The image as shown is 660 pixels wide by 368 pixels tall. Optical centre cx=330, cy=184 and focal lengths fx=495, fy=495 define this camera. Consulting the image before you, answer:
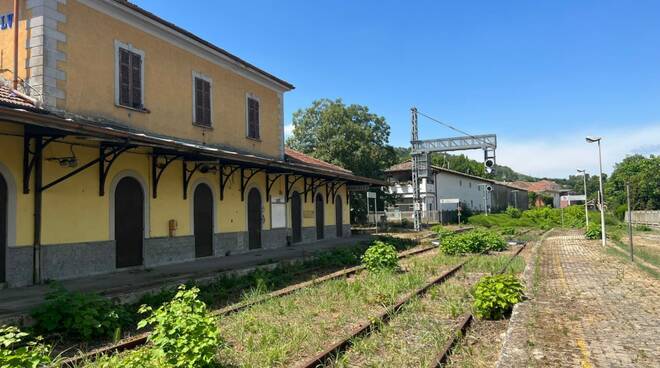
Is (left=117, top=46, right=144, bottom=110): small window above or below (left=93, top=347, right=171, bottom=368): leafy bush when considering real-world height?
above

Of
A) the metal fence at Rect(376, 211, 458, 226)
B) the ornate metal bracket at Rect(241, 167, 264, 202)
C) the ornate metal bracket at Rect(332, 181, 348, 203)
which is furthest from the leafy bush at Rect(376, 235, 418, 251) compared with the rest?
the metal fence at Rect(376, 211, 458, 226)

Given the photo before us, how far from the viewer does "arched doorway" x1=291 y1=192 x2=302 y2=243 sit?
2091 centimetres

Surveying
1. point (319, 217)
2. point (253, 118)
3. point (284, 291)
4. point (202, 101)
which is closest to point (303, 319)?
point (284, 291)

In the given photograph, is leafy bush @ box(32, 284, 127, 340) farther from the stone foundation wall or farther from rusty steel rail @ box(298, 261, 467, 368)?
the stone foundation wall

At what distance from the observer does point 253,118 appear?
18.7 metres

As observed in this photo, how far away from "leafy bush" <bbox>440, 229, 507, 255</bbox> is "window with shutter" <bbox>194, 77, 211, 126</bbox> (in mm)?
9366

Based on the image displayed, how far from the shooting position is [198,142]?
50.2ft

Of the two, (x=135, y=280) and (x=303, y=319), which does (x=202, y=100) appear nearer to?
(x=135, y=280)

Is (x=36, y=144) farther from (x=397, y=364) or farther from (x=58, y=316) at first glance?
(x=397, y=364)

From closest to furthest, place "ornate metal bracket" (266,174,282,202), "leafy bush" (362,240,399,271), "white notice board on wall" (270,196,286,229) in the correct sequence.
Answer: "leafy bush" (362,240,399,271), "ornate metal bracket" (266,174,282,202), "white notice board on wall" (270,196,286,229)

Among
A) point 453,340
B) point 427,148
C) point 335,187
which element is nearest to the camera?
point 453,340

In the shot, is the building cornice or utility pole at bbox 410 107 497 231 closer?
the building cornice

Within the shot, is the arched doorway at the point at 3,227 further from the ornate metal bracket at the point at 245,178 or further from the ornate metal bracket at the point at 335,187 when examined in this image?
the ornate metal bracket at the point at 335,187

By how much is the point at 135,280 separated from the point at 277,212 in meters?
9.26
